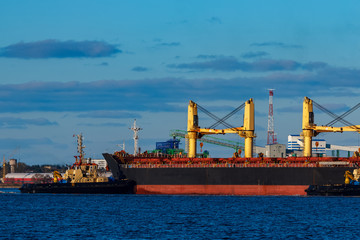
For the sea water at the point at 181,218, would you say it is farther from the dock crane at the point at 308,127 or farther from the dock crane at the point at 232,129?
the dock crane at the point at 232,129

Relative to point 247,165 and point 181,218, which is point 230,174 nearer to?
point 247,165

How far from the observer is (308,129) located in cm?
9669

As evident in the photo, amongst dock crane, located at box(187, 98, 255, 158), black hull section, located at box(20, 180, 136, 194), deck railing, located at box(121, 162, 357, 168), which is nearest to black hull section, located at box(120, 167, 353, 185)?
deck railing, located at box(121, 162, 357, 168)

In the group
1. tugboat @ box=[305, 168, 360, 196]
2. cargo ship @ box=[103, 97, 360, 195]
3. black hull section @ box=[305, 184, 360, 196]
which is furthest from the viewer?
cargo ship @ box=[103, 97, 360, 195]

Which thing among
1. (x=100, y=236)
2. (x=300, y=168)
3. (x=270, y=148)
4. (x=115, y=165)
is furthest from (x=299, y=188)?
(x=270, y=148)

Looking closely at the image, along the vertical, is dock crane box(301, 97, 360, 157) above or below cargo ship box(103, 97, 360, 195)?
above

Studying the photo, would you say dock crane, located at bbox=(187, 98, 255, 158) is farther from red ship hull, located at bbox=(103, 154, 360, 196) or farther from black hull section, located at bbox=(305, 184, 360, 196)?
black hull section, located at bbox=(305, 184, 360, 196)

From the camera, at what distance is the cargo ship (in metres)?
86.9

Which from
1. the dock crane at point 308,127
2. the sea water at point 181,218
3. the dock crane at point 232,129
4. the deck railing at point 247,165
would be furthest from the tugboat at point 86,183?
the dock crane at point 308,127

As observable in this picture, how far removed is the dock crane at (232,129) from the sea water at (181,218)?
13881 millimetres

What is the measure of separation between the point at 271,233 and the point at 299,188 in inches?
1400

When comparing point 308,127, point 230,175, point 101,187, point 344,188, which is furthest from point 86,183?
point 344,188

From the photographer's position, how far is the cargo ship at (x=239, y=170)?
8694 centimetres

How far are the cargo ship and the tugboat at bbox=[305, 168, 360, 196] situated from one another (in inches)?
56.1
